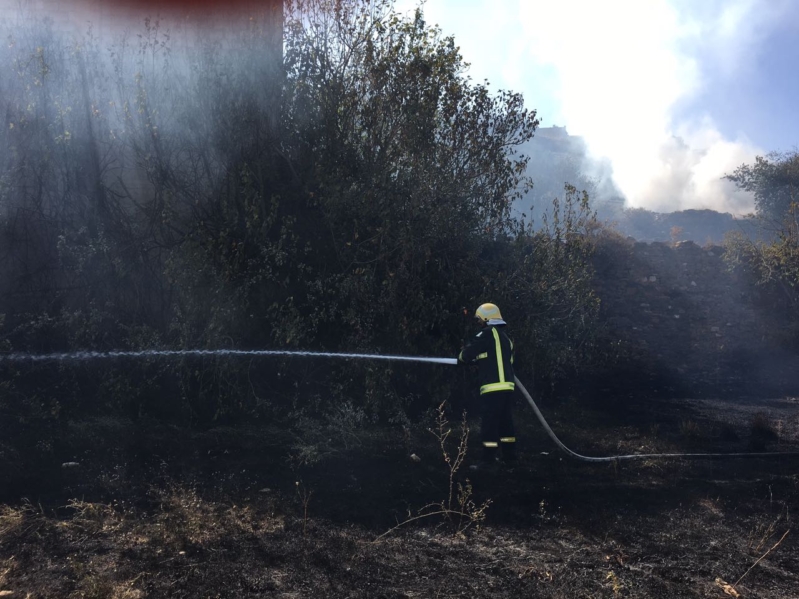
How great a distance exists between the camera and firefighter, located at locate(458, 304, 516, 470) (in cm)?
640

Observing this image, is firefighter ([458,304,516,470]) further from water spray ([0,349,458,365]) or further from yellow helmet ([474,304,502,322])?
water spray ([0,349,458,365])

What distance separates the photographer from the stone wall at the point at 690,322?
1172 centimetres

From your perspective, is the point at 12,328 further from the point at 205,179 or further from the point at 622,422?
the point at 622,422

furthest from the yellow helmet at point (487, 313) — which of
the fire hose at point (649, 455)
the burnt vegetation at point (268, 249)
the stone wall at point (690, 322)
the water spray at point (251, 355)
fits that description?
the stone wall at point (690, 322)

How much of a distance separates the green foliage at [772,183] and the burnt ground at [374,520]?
66.0 ft

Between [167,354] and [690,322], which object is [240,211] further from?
[690,322]

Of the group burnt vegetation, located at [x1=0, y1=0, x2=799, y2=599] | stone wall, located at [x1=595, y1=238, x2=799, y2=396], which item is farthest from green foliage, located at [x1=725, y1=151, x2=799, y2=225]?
burnt vegetation, located at [x1=0, y1=0, x2=799, y2=599]

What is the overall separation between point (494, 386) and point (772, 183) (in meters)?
23.2

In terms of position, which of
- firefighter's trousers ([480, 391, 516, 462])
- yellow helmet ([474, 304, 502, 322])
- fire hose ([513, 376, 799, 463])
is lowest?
fire hose ([513, 376, 799, 463])

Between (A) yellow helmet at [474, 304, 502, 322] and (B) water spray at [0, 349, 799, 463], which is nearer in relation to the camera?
(A) yellow helmet at [474, 304, 502, 322]

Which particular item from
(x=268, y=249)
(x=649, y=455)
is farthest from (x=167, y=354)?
(x=649, y=455)

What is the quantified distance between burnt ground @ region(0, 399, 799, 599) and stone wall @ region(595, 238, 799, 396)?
14.5ft

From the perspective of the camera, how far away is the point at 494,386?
6395 mm

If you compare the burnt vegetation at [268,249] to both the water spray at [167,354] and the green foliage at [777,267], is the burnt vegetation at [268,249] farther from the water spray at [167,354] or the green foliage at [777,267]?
the green foliage at [777,267]
